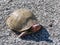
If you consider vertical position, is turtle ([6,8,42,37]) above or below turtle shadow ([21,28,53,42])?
above

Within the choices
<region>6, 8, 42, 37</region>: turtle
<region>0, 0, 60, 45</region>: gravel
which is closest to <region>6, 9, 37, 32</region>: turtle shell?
<region>6, 8, 42, 37</region>: turtle

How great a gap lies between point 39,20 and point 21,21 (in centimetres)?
51

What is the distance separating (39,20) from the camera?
16.0 feet

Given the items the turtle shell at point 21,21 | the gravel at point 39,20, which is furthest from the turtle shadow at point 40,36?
the turtle shell at point 21,21

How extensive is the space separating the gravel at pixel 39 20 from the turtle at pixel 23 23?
0.11m

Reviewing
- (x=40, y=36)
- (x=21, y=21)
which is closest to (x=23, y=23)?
(x=21, y=21)

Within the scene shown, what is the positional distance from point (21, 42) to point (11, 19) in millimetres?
527

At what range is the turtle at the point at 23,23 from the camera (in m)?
4.47

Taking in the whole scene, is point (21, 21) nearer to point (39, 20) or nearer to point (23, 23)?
point (23, 23)

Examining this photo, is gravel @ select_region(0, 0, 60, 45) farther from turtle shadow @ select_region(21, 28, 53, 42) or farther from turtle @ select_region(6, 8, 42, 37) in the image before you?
turtle @ select_region(6, 8, 42, 37)

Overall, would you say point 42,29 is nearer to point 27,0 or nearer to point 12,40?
point 12,40

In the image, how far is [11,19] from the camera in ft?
15.1

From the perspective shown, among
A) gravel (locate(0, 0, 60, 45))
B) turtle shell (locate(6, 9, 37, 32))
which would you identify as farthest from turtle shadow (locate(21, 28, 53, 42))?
turtle shell (locate(6, 9, 37, 32))

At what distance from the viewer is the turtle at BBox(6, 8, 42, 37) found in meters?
4.47
